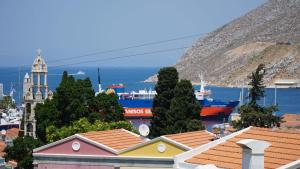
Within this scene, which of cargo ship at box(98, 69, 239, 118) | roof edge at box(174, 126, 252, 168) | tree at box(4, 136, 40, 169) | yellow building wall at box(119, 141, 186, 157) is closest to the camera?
roof edge at box(174, 126, 252, 168)

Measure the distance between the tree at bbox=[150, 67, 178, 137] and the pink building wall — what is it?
903 centimetres

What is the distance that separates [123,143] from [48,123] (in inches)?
283

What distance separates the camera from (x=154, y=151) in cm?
1844

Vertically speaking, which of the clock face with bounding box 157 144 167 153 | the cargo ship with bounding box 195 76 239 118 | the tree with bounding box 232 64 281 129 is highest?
the tree with bounding box 232 64 281 129

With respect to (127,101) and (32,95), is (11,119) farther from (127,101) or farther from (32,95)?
(127,101)

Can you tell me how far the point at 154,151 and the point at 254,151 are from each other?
776cm

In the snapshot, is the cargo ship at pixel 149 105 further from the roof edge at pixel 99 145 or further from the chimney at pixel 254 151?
the chimney at pixel 254 151

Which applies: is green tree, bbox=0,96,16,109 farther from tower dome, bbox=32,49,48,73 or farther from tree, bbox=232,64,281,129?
tree, bbox=232,64,281,129

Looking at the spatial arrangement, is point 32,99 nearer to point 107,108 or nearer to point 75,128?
point 107,108

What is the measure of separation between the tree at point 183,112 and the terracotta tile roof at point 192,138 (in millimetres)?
6516

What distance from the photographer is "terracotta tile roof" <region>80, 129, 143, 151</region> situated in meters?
19.6

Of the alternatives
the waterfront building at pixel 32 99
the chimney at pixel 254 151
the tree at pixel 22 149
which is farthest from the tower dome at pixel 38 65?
the chimney at pixel 254 151

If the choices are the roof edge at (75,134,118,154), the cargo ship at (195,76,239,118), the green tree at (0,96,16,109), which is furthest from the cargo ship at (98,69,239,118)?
the roof edge at (75,134,118,154)

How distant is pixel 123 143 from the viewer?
792 inches
